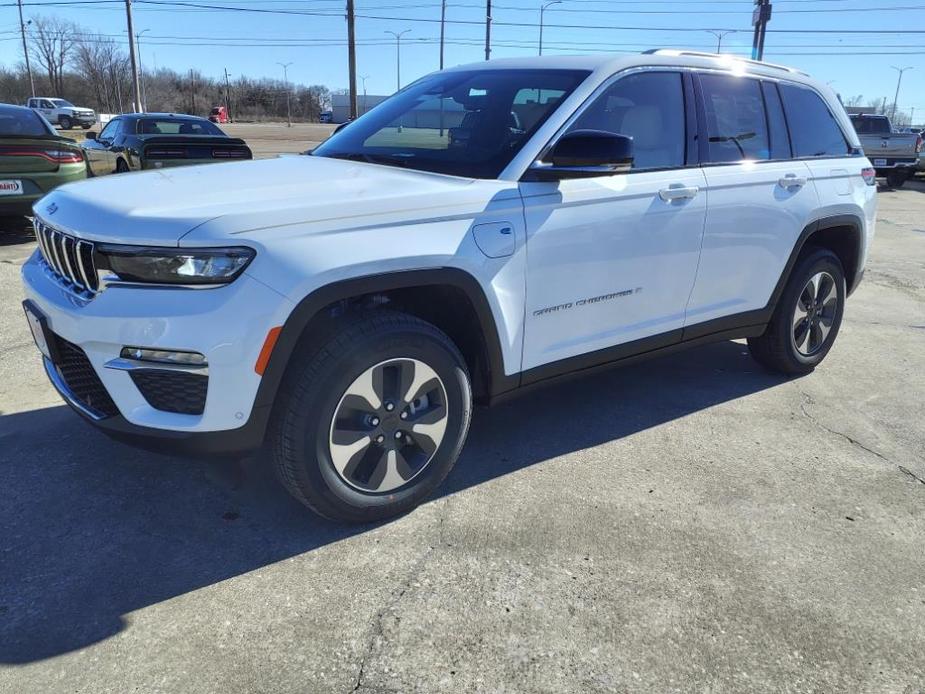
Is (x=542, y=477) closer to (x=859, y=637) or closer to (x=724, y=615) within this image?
(x=724, y=615)

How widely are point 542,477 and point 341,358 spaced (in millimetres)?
1278

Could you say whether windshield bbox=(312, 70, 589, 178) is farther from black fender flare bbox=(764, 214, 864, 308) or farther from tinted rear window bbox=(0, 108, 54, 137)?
tinted rear window bbox=(0, 108, 54, 137)

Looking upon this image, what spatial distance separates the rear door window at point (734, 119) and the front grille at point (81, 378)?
3.06 meters

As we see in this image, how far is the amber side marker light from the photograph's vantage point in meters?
2.48

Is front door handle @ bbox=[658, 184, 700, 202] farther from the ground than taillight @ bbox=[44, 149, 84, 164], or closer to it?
farther from the ground

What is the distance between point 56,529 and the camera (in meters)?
2.93

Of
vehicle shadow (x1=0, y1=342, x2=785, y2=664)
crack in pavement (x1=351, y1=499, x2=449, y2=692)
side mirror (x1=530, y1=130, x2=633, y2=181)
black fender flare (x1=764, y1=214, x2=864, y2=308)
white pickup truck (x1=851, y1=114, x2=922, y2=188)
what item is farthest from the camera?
white pickup truck (x1=851, y1=114, x2=922, y2=188)

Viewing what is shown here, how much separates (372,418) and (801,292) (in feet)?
9.90

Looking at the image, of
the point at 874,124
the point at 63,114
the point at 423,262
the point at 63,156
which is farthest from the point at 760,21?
the point at 63,114

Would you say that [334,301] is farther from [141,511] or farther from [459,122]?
[459,122]

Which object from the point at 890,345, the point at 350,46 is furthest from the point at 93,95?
the point at 890,345

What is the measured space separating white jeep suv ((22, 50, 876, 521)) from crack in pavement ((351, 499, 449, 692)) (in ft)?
0.82

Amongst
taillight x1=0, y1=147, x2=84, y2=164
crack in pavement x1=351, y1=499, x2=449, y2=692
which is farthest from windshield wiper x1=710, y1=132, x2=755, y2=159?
taillight x1=0, y1=147, x2=84, y2=164

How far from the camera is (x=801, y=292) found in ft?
15.0
